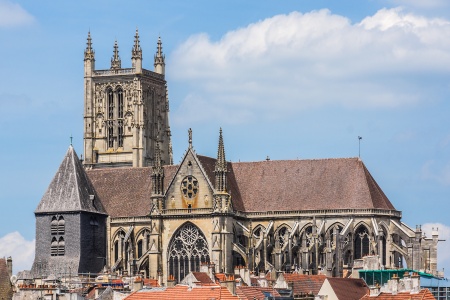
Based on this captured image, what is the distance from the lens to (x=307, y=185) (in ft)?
428

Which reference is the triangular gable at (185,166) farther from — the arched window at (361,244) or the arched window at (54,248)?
the arched window at (361,244)

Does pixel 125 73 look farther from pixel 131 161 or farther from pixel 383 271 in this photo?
pixel 383 271

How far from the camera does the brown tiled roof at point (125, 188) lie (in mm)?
133125

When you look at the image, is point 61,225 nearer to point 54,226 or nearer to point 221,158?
point 54,226

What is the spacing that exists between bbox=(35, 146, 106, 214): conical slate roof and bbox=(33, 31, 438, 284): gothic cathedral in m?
0.07

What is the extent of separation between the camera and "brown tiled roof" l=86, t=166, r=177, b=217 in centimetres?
13312

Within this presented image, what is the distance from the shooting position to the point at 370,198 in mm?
126875

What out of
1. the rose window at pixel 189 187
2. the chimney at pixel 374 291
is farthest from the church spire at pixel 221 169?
the chimney at pixel 374 291

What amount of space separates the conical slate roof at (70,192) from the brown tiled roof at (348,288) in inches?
1347

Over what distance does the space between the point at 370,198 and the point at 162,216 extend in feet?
49.6

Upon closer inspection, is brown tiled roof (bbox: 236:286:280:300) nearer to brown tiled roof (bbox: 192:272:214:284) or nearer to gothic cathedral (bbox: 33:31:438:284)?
brown tiled roof (bbox: 192:272:214:284)

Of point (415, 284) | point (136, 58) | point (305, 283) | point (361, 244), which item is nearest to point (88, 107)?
point (136, 58)

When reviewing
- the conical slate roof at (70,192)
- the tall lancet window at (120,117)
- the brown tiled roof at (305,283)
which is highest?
the tall lancet window at (120,117)

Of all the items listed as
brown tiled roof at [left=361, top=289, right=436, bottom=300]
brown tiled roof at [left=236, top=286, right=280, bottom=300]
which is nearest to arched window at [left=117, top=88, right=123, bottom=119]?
brown tiled roof at [left=236, top=286, right=280, bottom=300]
